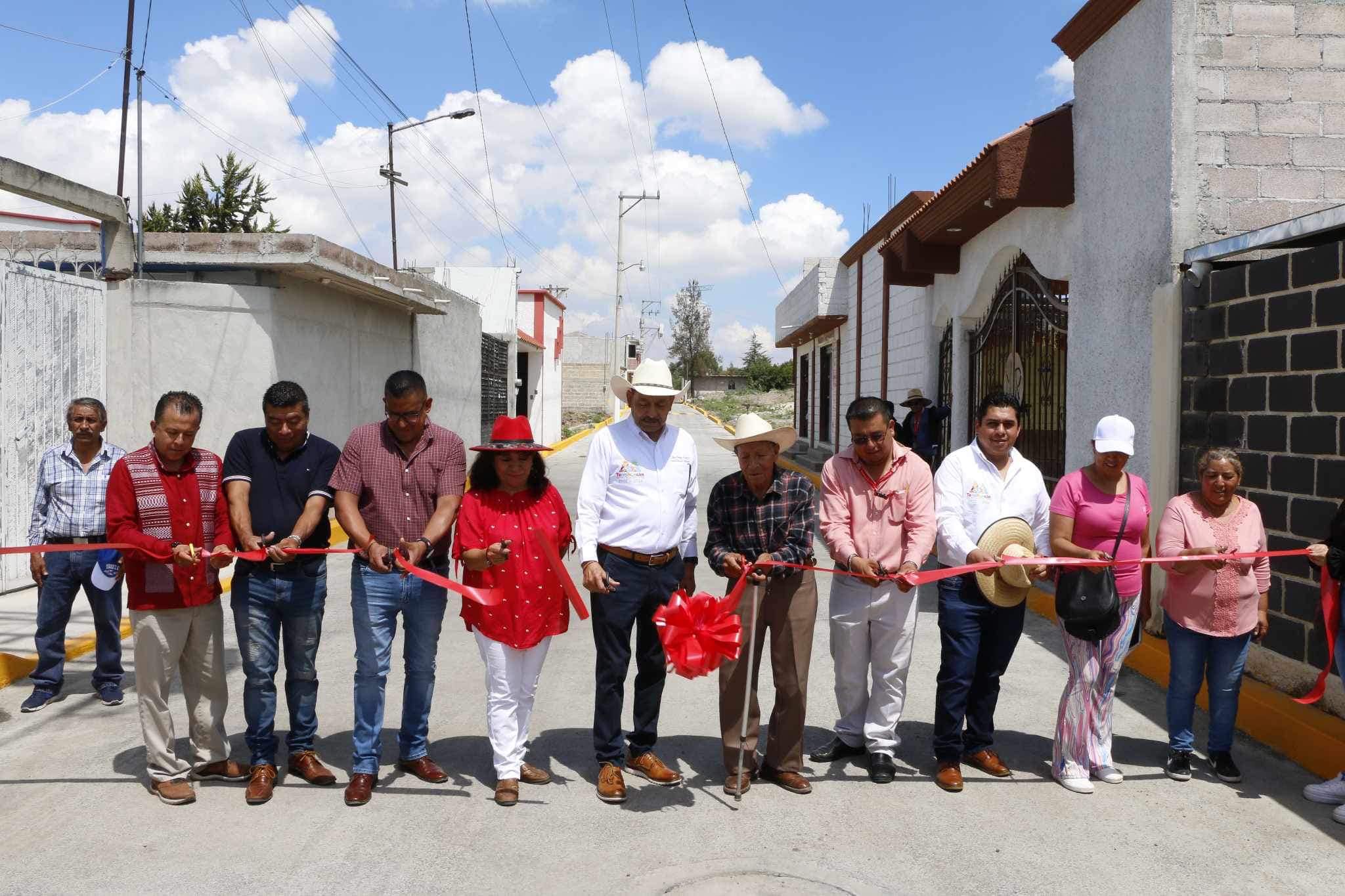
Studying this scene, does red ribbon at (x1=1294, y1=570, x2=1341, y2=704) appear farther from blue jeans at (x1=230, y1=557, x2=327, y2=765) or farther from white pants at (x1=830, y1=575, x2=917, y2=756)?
blue jeans at (x1=230, y1=557, x2=327, y2=765)

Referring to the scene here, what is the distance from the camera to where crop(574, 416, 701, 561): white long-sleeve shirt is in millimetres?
4750

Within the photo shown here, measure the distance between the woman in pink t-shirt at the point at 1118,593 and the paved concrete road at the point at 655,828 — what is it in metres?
0.16

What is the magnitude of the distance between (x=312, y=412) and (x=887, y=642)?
30.7 ft

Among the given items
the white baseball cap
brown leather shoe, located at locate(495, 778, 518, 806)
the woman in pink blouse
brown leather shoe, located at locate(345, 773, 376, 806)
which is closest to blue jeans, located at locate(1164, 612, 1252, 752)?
the woman in pink blouse

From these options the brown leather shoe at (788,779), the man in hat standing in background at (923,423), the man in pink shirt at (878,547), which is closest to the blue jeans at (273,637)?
the brown leather shoe at (788,779)

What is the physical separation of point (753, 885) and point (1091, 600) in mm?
2104

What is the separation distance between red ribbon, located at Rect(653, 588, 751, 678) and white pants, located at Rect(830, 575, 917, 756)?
0.77 m

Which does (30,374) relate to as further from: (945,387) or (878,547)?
(945,387)

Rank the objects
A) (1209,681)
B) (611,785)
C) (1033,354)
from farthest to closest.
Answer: (1033,354) < (1209,681) < (611,785)

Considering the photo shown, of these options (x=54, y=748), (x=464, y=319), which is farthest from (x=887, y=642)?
(x=464, y=319)

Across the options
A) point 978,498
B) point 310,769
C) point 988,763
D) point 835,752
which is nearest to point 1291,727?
point 988,763

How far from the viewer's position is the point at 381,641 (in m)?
4.65

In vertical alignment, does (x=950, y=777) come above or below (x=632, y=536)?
below

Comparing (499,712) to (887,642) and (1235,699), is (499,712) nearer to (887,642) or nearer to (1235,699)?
(887,642)
